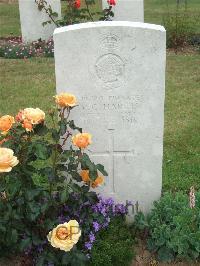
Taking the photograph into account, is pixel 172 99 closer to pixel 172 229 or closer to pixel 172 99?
pixel 172 99

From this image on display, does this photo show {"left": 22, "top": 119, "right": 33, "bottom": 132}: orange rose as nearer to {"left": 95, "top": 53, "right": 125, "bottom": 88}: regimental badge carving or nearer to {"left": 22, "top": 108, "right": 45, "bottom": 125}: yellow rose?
{"left": 22, "top": 108, "right": 45, "bottom": 125}: yellow rose

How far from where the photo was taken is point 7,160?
3141mm

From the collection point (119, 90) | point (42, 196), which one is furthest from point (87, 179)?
point (119, 90)

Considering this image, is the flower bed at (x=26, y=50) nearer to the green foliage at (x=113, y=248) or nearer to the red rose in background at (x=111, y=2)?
the red rose in background at (x=111, y=2)

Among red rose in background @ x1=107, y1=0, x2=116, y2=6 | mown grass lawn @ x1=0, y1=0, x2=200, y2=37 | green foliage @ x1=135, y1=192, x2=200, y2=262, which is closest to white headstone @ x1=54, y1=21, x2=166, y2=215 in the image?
green foliage @ x1=135, y1=192, x2=200, y2=262

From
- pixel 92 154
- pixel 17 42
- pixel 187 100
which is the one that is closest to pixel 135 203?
pixel 92 154

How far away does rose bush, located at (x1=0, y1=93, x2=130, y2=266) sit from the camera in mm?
3324

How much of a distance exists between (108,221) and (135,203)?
1.52ft

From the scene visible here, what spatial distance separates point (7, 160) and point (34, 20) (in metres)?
7.95

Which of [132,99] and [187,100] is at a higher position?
[132,99]

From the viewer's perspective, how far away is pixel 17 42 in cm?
1111

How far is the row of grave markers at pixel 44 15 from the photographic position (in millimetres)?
10023

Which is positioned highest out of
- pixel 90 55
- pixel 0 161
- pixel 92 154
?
pixel 90 55

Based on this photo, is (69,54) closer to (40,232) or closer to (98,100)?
(98,100)
